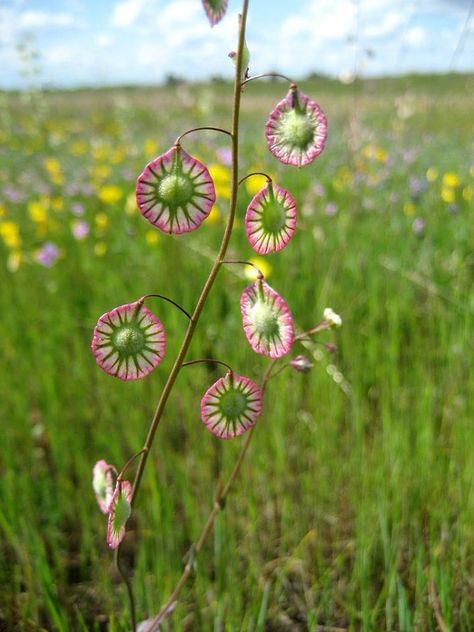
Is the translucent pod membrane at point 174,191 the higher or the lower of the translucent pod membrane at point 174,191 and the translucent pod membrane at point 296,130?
the lower

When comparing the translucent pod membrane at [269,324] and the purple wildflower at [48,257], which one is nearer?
the translucent pod membrane at [269,324]

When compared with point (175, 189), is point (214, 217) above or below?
above

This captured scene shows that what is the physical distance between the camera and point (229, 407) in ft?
1.90

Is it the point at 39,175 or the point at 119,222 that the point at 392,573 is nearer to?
the point at 119,222

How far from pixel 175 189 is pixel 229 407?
0.70ft

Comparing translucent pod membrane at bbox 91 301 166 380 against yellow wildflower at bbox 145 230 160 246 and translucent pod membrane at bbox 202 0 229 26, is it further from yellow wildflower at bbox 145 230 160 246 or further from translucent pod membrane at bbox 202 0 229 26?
yellow wildflower at bbox 145 230 160 246

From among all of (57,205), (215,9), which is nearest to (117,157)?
(57,205)

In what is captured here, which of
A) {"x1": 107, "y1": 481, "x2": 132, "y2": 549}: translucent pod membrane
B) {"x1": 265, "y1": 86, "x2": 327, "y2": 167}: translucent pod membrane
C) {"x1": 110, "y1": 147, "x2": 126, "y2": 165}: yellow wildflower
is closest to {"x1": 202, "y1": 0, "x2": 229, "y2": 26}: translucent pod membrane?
{"x1": 265, "y1": 86, "x2": 327, "y2": 167}: translucent pod membrane

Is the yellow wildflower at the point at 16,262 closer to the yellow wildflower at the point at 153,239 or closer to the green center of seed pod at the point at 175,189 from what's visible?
the yellow wildflower at the point at 153,239

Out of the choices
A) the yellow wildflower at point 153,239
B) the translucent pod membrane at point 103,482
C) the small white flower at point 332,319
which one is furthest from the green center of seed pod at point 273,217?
the yellow wildflower at point 153,239

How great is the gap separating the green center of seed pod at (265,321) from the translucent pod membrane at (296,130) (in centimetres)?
13

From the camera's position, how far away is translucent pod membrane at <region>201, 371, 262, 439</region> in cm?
57

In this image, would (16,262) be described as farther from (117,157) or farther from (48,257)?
(117,157)

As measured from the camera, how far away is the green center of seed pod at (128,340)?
55 centimetres
